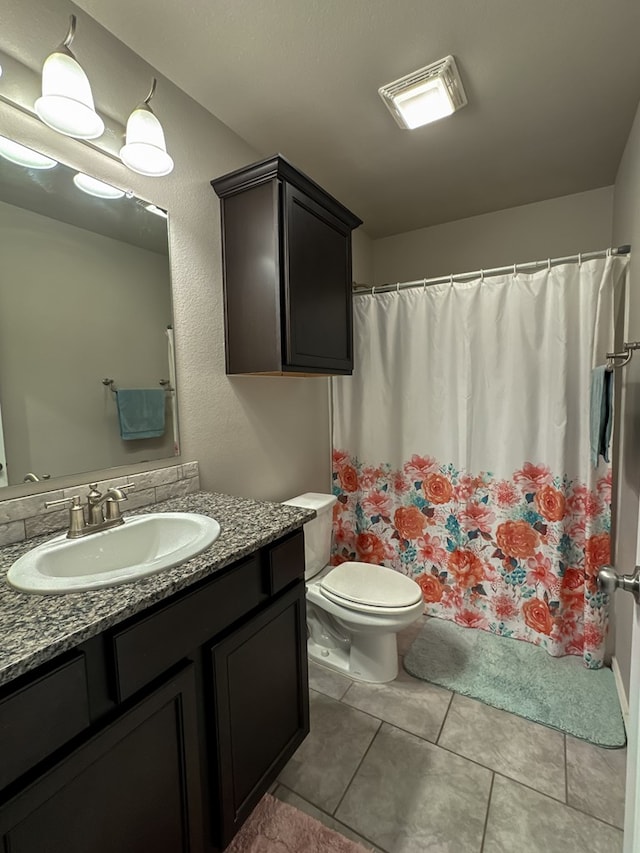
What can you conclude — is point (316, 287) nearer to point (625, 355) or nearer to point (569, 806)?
point (625, 355)

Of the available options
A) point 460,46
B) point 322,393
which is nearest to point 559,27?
point 460,46

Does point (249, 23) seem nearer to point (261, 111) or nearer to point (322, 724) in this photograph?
point (261, 111)

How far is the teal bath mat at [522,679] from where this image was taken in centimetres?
150

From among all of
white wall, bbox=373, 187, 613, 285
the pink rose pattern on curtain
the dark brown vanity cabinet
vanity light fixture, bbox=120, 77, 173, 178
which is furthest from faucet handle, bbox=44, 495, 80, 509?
white wall, bbox=373, 187, 613, 285

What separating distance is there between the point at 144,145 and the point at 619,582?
1690 millimetres

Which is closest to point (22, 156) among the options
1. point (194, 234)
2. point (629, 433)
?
point (194, 234)

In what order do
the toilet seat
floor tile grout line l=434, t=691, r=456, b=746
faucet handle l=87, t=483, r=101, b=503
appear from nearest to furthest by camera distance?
faucet handle l=87, t=483, r=101, b=503 < floor tile grout line l=434, t=691, r=456, b=746 < the toilet seat

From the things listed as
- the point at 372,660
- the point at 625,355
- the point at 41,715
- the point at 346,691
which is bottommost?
the point at 346,691

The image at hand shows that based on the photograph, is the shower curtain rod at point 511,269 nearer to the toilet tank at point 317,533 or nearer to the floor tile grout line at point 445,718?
the toilet tank at point 317,533

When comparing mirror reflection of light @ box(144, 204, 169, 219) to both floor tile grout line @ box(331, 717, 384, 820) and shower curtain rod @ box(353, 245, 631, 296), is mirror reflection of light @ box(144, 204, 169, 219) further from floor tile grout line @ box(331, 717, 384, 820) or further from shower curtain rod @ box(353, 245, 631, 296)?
floor tile grout line @ box(331, 717, 384, 820)

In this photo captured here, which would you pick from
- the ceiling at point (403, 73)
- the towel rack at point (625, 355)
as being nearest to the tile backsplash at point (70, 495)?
the ceiling at point (403, 73)

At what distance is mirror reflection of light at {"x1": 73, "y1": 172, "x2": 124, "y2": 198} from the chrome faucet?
3.01 feet

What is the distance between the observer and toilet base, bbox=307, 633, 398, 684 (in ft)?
5.61

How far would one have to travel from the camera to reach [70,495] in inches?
45.3
